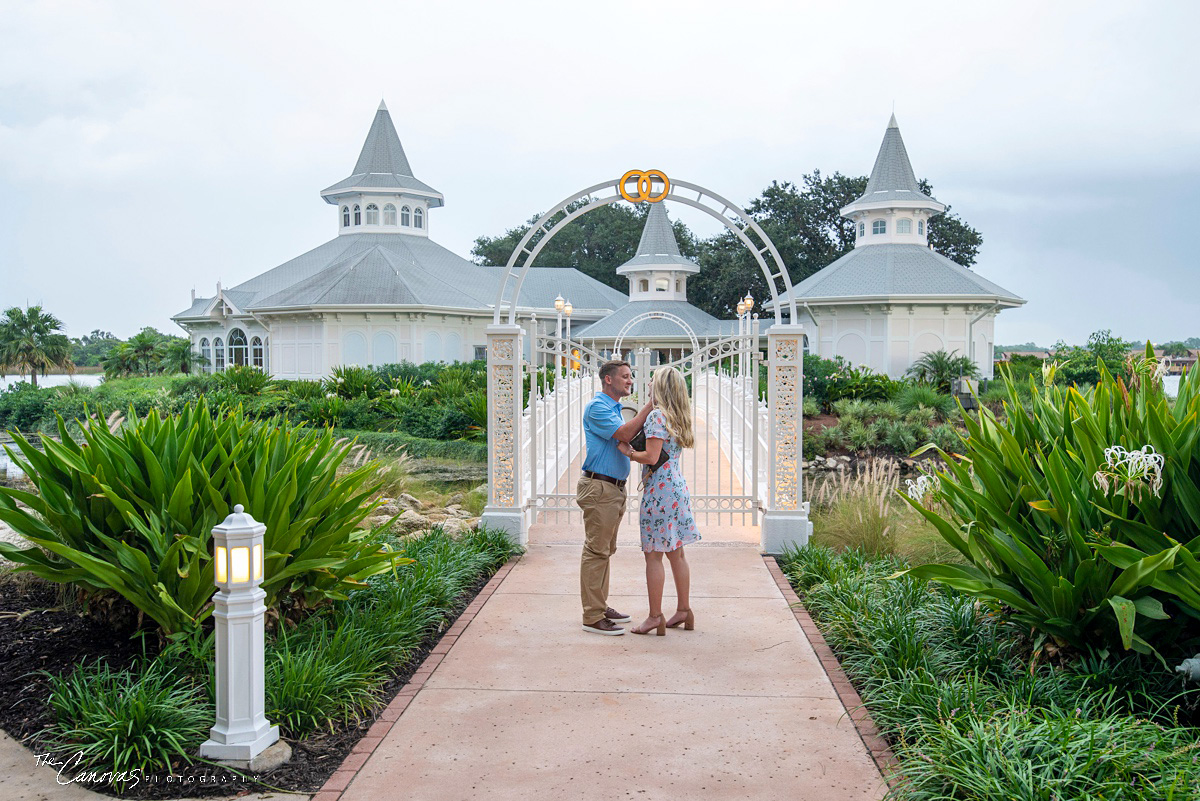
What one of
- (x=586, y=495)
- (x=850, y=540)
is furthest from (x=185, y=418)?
(x=850, y=540)

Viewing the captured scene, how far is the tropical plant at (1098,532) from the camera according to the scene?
4.44 m

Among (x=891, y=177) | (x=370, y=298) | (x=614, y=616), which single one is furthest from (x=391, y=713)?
(x=891, y=177)

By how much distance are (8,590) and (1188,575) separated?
7.04 metres

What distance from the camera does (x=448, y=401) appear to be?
2197 cm

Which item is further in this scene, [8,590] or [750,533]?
[750,533]

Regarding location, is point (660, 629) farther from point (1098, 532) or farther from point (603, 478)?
point (1098, 532)

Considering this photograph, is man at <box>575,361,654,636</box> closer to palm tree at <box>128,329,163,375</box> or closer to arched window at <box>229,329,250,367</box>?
arched window at <box>229,329,250,367</box>

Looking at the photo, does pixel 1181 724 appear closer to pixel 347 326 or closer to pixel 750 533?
pixel 750 533

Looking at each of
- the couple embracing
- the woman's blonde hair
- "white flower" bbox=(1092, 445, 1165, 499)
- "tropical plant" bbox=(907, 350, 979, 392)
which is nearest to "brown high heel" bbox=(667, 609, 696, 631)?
the couple embracing

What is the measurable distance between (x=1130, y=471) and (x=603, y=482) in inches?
122

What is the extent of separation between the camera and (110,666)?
17.1ft

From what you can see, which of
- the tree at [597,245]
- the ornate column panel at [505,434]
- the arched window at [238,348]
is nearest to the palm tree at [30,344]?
the arched window at [238,348]

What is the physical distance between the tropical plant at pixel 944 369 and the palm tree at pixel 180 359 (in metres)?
26.3

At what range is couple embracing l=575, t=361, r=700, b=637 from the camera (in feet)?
20.3
